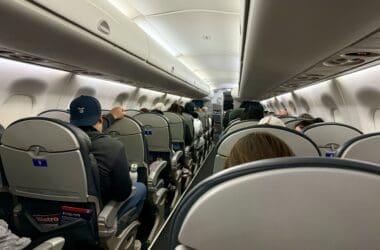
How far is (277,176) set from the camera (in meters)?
0.73

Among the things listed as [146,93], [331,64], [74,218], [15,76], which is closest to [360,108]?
[331,64]

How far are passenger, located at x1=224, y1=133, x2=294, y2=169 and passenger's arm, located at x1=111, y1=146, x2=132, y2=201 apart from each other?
1329mm

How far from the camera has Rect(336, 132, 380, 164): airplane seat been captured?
5.58 feet

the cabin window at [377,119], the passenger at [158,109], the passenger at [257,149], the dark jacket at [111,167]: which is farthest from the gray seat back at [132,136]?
the cabin window at [377,119]

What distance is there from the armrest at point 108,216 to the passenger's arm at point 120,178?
0.07 m

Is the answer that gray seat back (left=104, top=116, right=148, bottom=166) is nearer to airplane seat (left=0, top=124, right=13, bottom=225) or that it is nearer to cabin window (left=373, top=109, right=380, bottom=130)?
airplane seat (left=0, top=124, right=13, bottom=225)

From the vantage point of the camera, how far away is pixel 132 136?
3490 millimetres

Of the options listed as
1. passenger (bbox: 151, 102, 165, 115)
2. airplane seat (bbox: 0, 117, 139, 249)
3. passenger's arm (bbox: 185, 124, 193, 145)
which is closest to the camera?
airplane seat (bbox: 0, 117, 139, 249)

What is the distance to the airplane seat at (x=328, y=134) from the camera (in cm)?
296

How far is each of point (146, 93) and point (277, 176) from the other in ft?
29.8

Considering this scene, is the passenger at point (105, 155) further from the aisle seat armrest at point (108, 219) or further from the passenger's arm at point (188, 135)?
the passenger's arm at point (188, 135)

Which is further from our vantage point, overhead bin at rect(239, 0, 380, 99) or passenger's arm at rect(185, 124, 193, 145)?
passenger's arm at rect(185, 124, 193, 145)

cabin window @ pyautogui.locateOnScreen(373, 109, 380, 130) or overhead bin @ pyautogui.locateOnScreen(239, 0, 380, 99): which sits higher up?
overhead bin @ pyautogui.locateOnScreen(239, 0, 380, 99)

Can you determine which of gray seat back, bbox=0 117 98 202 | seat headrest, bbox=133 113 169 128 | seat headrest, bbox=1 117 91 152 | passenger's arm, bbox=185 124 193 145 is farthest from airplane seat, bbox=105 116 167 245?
passenger's arm, bbox=185 124 193 145
